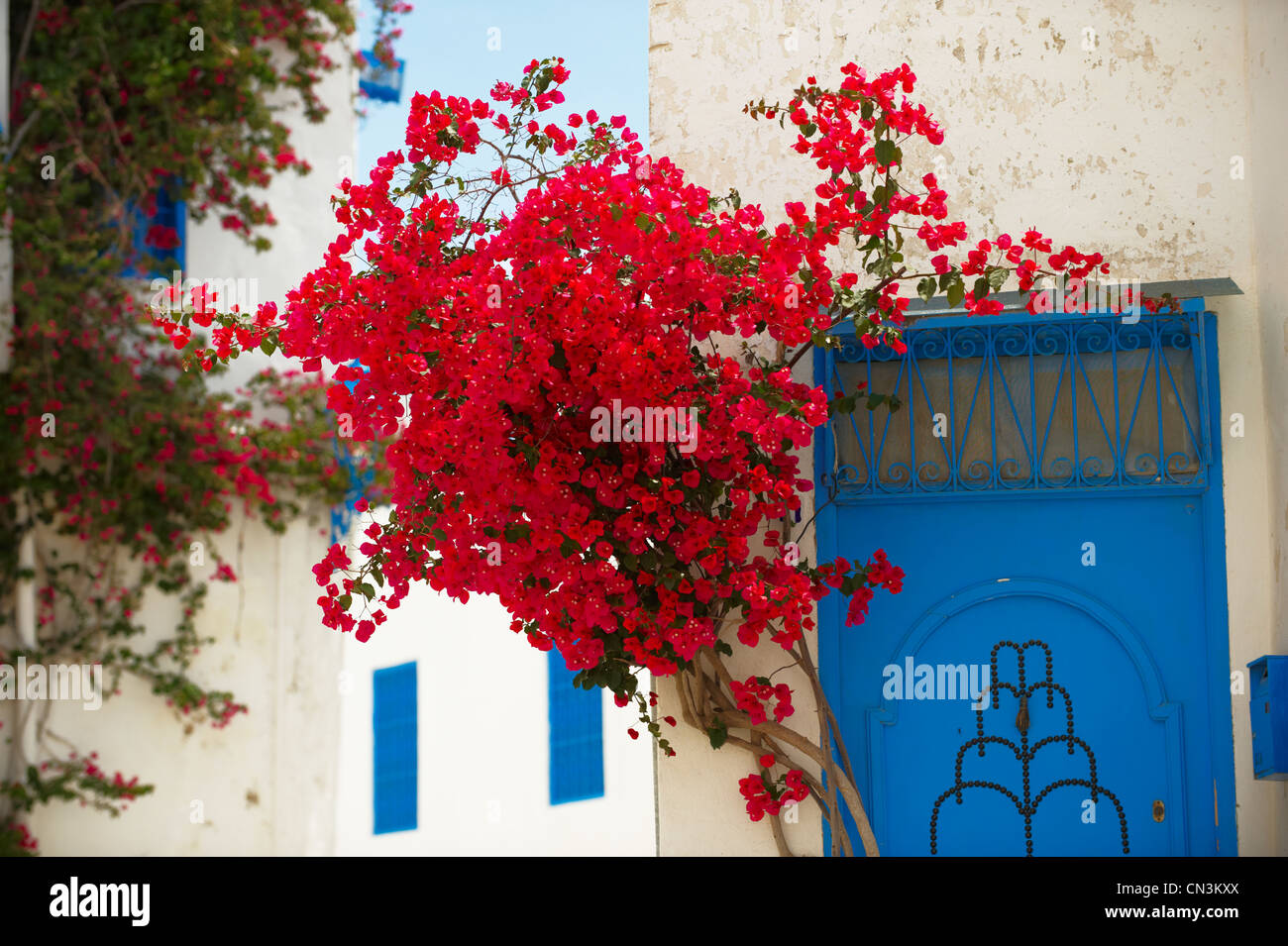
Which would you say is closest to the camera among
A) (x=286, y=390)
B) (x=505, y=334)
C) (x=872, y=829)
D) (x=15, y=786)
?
(x=505, y=334)

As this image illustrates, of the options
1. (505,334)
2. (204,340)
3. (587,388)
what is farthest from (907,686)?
(204,340)

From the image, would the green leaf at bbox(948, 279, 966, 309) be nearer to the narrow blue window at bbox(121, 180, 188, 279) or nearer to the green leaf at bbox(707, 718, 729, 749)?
the green leaf at bbox(707, 718, 729, 749)

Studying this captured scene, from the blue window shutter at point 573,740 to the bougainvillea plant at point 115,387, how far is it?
252cm

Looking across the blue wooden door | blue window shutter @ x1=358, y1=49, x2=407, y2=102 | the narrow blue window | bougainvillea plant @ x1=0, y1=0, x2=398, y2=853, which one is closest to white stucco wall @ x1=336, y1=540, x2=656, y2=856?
bougainvillea plant @ x1=0, y1=0, x2=398, y2=853

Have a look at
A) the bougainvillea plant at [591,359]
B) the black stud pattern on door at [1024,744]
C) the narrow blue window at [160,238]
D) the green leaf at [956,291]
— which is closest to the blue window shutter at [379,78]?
the narrow blue window at [160,238]

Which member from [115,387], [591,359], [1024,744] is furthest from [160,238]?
[1024,744]

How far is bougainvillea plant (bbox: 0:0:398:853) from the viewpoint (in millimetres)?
6676

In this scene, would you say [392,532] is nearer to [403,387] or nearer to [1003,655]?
[403,387]

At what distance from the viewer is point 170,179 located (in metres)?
7.35

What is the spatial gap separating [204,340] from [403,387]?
4.37 m

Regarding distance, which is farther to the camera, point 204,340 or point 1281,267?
point 204,340

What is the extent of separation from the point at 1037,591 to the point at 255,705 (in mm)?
5370

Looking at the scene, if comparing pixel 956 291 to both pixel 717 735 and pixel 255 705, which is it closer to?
pixel 717 735

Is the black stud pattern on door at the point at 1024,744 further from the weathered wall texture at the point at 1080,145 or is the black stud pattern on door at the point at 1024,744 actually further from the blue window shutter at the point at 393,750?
the blue window shutter at the point at 393,750
